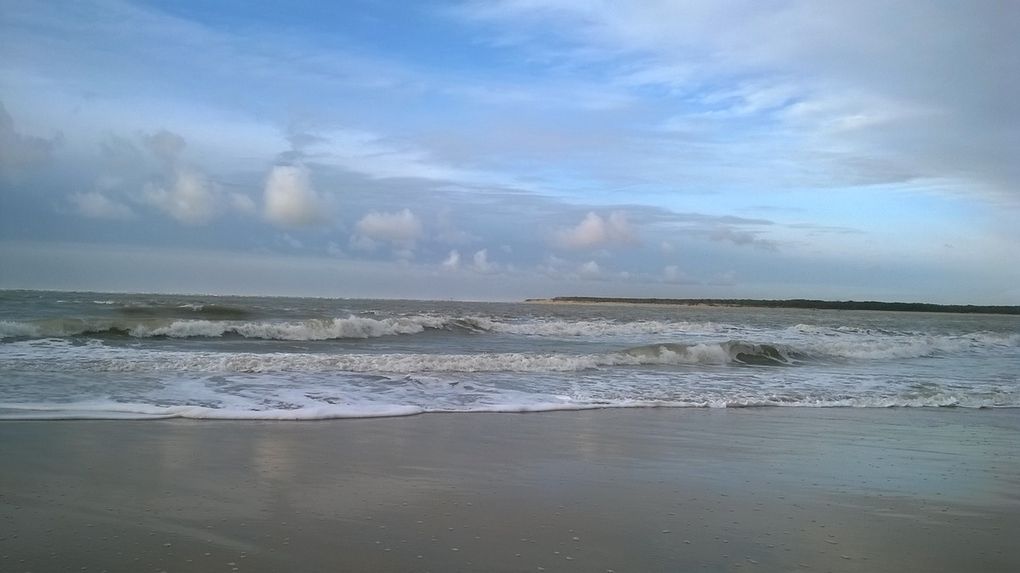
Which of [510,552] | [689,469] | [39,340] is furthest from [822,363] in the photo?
[39,340]

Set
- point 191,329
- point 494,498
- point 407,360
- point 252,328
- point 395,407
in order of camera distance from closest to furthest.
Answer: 1. point 494,498
2. point 395,407
3. point 407,360
4. point 191,329
5. point 252,328

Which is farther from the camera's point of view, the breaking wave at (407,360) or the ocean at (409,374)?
the breaking wave at (407,360)

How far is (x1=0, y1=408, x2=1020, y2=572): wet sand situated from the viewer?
4.25 meters

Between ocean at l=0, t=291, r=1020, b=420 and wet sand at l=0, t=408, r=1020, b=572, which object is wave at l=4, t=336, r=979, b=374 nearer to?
ocean at l=0, t=291, r=1020, b=420

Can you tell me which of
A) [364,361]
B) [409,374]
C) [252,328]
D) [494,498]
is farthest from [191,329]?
[494,498]

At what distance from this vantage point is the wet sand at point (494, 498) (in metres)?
4.25

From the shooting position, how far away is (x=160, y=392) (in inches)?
409

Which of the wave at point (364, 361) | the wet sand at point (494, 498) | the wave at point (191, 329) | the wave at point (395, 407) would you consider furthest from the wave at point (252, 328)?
the wet sand at point (494, 498)

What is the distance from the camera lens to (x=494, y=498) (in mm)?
5523

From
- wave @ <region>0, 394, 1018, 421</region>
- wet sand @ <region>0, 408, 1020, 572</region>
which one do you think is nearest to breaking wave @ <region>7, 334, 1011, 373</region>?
wave @ <region>0, 394, 1018, 421</region>

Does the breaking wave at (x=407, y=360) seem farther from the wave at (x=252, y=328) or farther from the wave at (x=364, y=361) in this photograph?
the wave at (x=252, y=328)

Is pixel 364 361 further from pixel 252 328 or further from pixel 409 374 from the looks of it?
pixel 252 328

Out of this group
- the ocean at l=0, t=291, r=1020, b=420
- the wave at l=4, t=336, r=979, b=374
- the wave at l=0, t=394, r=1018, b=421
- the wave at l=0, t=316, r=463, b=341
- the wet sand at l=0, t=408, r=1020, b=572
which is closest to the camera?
the wet sand at l=0, t=408, r=1020, b=572

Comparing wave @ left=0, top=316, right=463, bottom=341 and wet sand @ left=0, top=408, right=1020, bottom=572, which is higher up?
wave @ left=0, top=316, right=463, bottom=341
